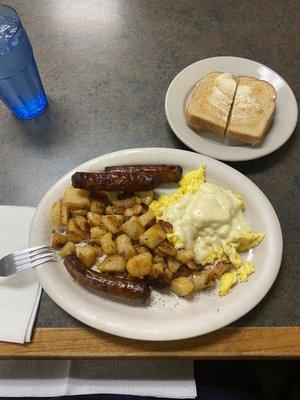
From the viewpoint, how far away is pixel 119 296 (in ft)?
3.95

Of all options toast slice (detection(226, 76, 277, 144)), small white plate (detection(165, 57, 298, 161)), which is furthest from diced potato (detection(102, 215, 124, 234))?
toast slice (detection(226, 76, 277, 144))

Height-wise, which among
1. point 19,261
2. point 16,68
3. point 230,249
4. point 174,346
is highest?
point 16,68

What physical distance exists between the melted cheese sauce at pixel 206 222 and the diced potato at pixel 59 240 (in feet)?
1.05

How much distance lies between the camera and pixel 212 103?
1526 millimetres

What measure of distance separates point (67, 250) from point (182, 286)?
361mm

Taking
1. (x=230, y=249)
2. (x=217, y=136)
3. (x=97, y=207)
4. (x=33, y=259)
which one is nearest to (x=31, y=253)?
(x=33, y=259)

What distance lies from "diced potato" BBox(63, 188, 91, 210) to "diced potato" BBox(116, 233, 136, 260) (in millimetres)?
162

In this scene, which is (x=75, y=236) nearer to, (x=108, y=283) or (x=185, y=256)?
(x=108, y=283)

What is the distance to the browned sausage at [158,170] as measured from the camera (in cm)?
135

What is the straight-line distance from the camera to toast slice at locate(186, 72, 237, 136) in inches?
59.1

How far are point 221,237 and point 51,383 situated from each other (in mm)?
710

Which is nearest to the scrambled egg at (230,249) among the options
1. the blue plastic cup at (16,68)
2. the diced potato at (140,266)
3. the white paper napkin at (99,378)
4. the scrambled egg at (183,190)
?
the scrambled egg at (183,190)

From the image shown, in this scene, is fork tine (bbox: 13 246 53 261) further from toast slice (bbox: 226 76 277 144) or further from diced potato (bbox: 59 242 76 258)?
toast slice (bbox: 226 76 277 144)

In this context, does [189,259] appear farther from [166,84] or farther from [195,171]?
[166,84]
